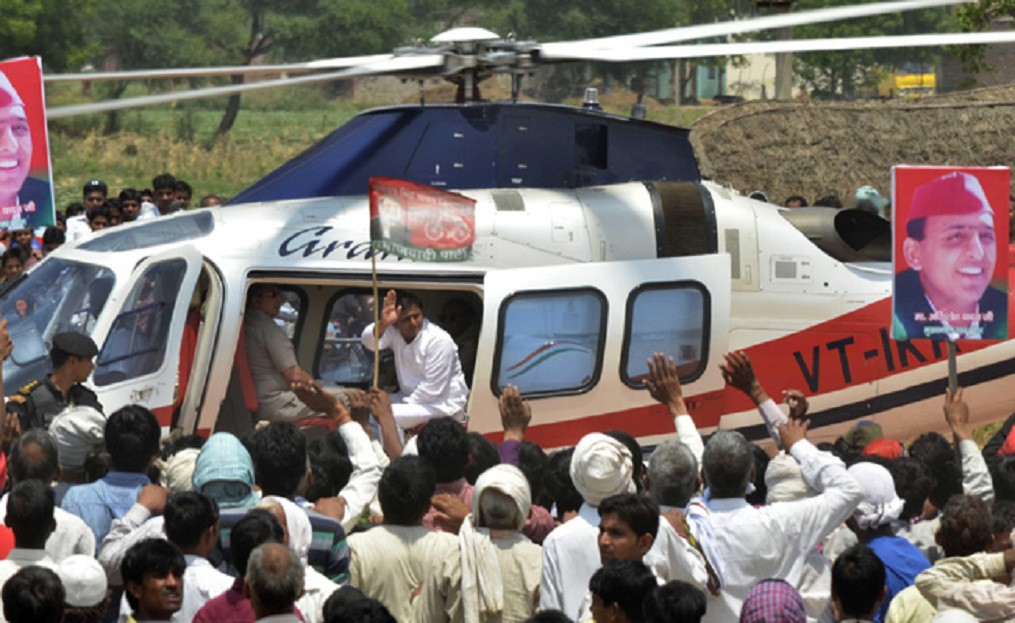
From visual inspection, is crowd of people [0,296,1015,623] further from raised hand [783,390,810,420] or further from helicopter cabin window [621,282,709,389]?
helicopter cabin window [621,282,709,389]

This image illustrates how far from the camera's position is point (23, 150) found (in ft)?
38.3

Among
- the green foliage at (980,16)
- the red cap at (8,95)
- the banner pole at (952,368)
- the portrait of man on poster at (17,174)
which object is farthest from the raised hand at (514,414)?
the green foliage at (980,16)

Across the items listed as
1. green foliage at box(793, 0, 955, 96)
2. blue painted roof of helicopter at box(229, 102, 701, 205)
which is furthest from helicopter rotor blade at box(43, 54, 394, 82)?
green foliage at box(793, 0, 955, 96)

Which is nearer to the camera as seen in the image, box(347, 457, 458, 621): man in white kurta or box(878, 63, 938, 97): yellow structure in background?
box(347, 457, 458, 621): man in white kurta

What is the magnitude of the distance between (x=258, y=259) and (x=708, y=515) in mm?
4613

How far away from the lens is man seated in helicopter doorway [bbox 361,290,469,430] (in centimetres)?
1041

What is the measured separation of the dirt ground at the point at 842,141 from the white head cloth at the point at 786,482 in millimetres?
12823

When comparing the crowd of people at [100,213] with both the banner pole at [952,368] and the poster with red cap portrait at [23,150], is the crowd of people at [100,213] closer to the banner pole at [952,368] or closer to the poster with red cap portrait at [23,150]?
the poster with red cap portrait at [23,150]

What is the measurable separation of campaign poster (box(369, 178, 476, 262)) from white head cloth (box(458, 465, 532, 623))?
370 cm

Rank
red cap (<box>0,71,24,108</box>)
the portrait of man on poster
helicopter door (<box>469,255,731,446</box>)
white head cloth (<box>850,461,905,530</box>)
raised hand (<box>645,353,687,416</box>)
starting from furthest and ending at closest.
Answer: red cap (<box>0,71,24,108</box>), the portrait of man on poster, helicopter door (<box>469,255,731,446</box>), raised hand (<box>645,353,687,416</box>), white head cloth (<box>850,461,905,530</box>)

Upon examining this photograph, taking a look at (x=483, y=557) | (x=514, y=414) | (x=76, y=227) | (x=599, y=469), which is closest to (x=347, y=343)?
(x=514, y=414)

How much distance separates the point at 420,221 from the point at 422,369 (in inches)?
35.7

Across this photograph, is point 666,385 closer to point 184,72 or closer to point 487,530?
point 487,530

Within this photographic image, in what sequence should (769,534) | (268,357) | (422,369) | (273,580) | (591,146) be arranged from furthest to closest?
(591,146)
(268,357)
(422,369)
(769,534)
(273,580)
